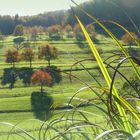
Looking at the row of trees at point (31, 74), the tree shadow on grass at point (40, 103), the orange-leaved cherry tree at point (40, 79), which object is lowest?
the tree shadow on grass at point (40, 103)

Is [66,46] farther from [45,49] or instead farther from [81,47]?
[45,49]

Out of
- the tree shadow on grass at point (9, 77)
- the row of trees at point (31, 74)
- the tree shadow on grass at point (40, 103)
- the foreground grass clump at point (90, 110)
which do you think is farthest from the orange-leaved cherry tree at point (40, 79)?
the tree shadow on grass at point (9, 77)

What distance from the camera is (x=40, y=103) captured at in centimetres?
9119

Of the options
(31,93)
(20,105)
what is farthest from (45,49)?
(20,105)

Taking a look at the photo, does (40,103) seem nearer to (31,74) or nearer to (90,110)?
(31,74)

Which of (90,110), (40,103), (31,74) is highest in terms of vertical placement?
(31,74)

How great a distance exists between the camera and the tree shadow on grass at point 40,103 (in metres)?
82.8

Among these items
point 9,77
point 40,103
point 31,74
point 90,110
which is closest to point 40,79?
point 40,103

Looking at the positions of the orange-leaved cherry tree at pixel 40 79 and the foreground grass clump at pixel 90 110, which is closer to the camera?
the foreground grass clump at pixel 90 110

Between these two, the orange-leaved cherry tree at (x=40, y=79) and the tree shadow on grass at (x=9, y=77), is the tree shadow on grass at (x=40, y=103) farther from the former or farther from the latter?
the tree shadow on grass at (x=9, y=77)

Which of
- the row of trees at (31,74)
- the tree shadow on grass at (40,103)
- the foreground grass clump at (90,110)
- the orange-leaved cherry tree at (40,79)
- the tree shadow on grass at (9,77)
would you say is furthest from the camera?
the tree shadow on grass at (9,77)

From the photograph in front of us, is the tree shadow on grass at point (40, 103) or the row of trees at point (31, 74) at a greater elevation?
the row of trees at point (31, 74)

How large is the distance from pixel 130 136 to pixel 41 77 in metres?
103

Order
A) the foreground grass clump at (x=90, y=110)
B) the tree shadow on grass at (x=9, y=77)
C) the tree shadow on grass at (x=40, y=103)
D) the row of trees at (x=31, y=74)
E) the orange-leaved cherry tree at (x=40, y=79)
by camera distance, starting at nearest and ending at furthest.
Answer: the foreground grass clump at (x=90, y=110)
the tree shadow on grass at (x=40, y=103)
the orange-leaved cherry tree at (x=40, y=79)
the row of trees at (x=31, y=74)
the tree shadow on grass at (x=9, y=77)
